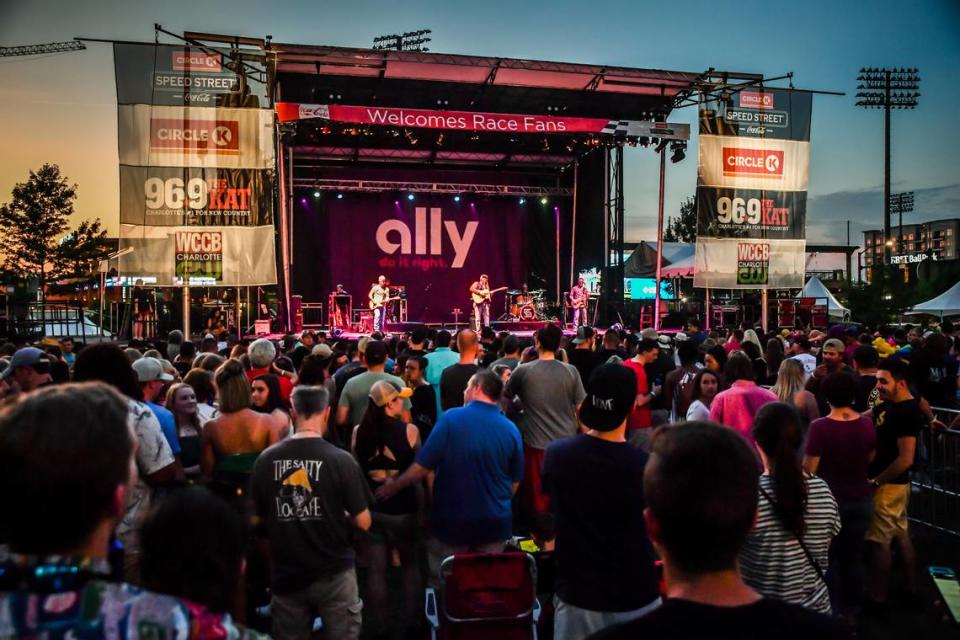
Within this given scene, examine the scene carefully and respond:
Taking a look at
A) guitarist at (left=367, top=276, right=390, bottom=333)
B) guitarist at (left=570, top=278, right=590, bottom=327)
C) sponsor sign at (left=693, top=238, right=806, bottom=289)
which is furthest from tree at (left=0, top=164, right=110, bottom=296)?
sponsor sign at (left=693, top=238, right=806, bottom=289)

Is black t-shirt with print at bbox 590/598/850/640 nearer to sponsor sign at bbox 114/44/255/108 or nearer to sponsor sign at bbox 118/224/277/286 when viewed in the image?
sponsor sign at bbox 118/224/277/286

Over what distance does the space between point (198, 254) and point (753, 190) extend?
12018mm

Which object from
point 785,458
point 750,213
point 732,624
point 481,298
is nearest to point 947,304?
point 750,213

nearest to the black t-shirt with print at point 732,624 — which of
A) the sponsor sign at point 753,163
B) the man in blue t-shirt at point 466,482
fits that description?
the man in blue t-shirt at point 466,482

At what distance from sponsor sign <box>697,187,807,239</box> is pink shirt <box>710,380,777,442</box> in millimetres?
11926

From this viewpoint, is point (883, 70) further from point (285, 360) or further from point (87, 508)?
point (87, 508)

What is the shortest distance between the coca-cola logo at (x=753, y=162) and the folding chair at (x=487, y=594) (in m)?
14.4

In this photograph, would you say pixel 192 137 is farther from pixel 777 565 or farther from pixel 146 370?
pixel 777 565

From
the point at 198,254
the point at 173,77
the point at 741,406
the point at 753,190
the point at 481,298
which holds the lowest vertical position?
the point at 741,406

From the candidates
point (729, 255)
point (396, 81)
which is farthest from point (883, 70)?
point (396, 81)

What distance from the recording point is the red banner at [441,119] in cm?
1502

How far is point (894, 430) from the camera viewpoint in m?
4.20

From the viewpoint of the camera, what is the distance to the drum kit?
65.5ft

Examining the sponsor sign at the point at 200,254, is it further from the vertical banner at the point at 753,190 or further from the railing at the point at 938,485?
the railing at the point at 938,485
